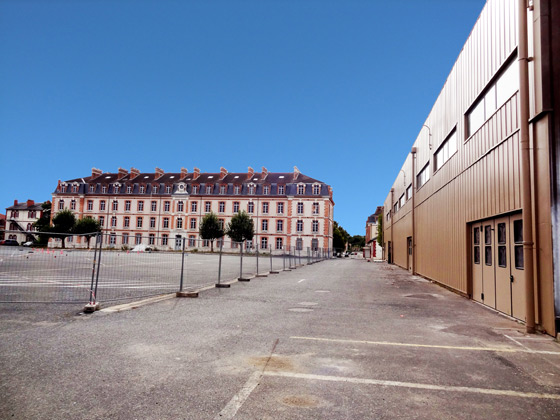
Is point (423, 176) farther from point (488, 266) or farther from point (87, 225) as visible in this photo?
point (87, 225)

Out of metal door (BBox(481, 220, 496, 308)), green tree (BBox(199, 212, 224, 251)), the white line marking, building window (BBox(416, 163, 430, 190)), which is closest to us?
the white line marking

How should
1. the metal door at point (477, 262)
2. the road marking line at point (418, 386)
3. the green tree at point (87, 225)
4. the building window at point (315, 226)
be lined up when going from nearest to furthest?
the road marking line at point (418, 386)
the metal door at point (477, 262)
the green tree at point (87, 225)
the building window at point (315, 226)

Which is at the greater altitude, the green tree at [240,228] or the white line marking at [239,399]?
the green tree at [240,228]

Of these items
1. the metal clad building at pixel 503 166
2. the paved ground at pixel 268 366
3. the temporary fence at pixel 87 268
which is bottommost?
Answer: the paved ground at pixel 268 366

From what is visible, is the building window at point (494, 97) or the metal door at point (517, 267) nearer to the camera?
the metal door at point (517, 267)

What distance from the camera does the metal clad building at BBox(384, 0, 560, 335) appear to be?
6.98 metres

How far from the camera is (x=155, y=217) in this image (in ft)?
235

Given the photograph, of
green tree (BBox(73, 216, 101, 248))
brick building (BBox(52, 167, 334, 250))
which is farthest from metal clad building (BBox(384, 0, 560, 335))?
green tree (BBox(73, 216, 101, 248))

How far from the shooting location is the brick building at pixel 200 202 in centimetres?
6712

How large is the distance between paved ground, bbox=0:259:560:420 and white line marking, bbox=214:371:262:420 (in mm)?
21

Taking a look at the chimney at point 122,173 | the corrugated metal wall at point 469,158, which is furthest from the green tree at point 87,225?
the corrugated metal wall at point 469,158

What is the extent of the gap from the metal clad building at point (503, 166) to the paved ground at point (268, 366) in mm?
1354

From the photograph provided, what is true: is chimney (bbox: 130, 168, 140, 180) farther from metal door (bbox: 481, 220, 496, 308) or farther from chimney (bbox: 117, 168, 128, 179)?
metal door (bbox: 481, 220, 496, 308)

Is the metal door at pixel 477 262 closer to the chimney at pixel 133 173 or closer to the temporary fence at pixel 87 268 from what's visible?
the temporary fence at pixel 87 268
